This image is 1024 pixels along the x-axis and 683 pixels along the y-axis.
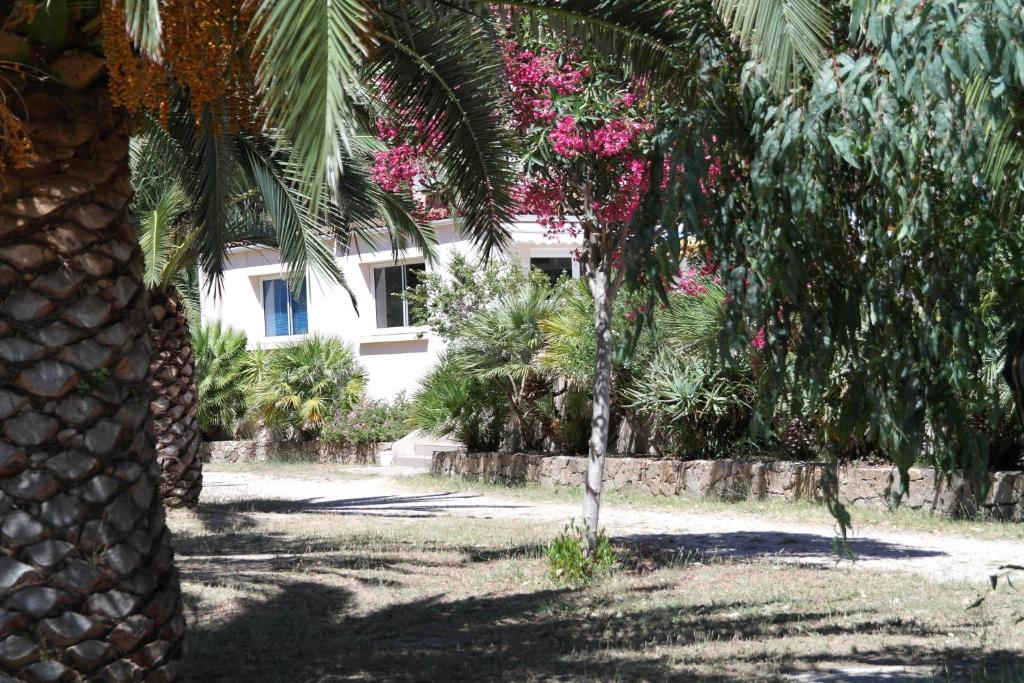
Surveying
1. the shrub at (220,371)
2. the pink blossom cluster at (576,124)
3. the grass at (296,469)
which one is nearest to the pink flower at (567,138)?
the pink blossom cluster at (576,124)

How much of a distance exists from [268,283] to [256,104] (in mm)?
20985

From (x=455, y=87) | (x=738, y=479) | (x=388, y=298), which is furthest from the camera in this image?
(x=388, y=298)

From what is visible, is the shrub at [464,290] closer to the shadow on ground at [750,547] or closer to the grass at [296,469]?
the grass at [296,469]

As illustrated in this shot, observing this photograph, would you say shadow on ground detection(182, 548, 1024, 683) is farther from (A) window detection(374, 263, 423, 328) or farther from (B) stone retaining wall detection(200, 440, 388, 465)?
(A) window detection(374, 263, 423, 328)

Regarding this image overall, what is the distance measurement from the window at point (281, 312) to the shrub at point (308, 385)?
2.45 metres

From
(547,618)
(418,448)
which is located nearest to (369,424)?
(418,448)

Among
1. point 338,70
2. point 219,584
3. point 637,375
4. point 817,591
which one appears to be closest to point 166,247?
point 219,584

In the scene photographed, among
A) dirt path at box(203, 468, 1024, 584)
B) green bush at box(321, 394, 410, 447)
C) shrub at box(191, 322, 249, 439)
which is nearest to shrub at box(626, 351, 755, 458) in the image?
dirt path at box(203, 468, 1024, 584)

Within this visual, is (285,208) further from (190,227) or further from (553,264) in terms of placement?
(553,264)

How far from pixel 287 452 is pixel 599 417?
14.1m

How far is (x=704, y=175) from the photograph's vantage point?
3641 mm

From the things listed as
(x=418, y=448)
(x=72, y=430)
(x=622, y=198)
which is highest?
(x=622, y=198)

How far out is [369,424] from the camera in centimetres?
2098

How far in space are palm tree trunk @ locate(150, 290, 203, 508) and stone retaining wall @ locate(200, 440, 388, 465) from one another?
7.47m
